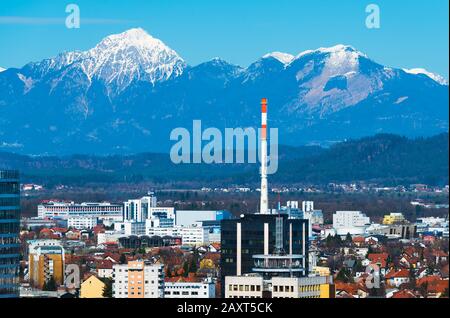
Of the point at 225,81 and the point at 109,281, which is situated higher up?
the point at 225,81

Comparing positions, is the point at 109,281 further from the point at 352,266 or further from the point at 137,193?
the point at 137,193

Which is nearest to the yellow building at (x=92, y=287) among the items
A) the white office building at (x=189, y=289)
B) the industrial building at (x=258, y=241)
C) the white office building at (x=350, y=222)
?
the white office building at (x=189, y=289)

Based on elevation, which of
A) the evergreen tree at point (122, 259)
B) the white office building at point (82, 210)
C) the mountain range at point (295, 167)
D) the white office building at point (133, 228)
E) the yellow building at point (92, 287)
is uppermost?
the mountain range at point (295, 167)

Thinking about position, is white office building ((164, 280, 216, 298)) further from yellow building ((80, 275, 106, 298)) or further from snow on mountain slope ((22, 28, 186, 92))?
snow on mountain slope ((22, 28, 186, 92))

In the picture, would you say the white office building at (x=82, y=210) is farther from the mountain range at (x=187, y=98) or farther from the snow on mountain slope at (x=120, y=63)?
the snow on mountain slope at (x=120, y=63)


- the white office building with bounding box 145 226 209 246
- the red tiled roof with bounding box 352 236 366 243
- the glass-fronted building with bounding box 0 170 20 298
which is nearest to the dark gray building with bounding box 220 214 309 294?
the glass-fronted building with bounding box 0 170 20 298

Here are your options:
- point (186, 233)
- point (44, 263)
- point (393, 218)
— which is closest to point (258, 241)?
point (44, 263)
